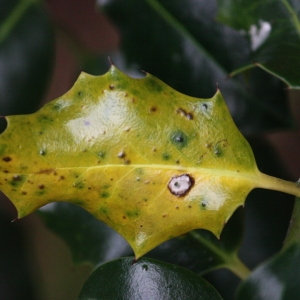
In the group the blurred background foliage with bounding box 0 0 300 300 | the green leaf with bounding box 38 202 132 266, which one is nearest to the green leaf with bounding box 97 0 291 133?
the blurred background foliage with bounding box 0 0 300 300

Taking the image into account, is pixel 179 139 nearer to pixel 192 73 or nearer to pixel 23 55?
pixel 192 73

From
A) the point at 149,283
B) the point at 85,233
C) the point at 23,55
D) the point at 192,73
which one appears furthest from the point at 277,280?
the point at 23,55

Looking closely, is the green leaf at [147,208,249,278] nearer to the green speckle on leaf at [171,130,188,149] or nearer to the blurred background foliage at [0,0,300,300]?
the blurred background foliage at [0,0,300,300]

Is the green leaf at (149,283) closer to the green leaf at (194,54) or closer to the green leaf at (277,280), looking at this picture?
the green leaf at (277,280)

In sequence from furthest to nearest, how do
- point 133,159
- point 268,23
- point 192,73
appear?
1. point 192,73
2. point 268,23
3. point 133,159

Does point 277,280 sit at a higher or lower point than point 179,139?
lower

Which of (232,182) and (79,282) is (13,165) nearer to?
(232,182)
